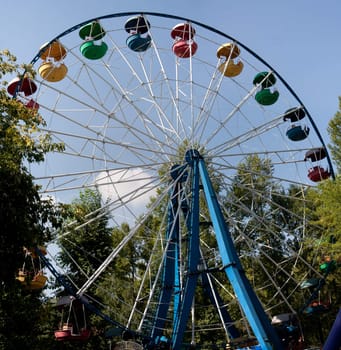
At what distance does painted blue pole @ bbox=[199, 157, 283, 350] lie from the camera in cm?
1052

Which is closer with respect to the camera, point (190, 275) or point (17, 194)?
point (17, 194)

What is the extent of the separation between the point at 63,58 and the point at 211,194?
6.40 m

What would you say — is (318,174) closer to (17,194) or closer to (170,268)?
(170,268)

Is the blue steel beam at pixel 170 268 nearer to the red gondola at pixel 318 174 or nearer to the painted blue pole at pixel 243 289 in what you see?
the painted blue pole at pixel 243 289

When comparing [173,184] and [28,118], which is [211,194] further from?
[28,118]

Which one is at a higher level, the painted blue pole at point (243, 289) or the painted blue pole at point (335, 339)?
the painted blue pole at point (243, 289)

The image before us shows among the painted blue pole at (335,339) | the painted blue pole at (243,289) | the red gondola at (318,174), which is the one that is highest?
the red gondola at (318,174)

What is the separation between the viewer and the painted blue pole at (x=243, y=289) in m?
10.5

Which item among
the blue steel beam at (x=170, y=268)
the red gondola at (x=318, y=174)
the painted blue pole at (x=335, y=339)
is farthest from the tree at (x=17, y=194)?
the red gondola at (x=318, y=174)

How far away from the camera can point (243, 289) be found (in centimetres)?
1110

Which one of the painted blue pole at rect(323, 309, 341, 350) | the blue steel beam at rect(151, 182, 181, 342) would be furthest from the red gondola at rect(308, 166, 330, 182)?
the painted blue pole at rect(323, 309, 341, 350)

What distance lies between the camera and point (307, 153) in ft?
57.2

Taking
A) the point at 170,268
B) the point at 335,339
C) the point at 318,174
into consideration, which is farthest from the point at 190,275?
the point at 318,174

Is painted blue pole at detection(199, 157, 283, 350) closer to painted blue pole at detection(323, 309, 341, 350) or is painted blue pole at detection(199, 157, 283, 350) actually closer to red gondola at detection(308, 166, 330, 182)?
painted blue pole at detection(323, 309, 341, 350)
